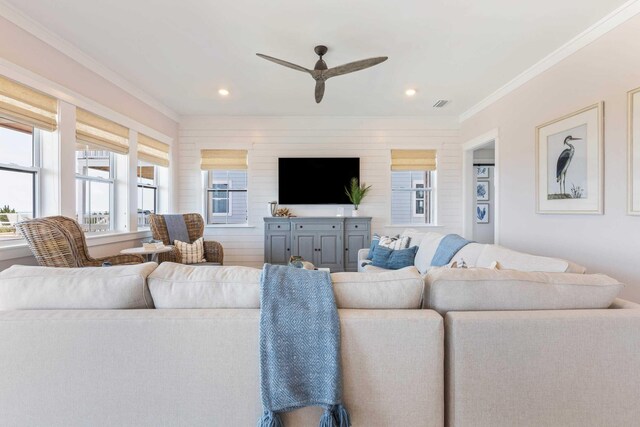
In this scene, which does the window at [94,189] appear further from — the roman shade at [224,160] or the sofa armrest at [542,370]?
the sofa armrest at [542,370]

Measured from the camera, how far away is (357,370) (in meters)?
1.11

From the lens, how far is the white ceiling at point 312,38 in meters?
2.40

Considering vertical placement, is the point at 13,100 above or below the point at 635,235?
above

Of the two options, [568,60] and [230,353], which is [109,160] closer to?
[230,353]

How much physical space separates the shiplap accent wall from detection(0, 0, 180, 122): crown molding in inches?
41.7

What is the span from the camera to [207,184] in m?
5.39

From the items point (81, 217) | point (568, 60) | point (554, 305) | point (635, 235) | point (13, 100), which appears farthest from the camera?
point (81, 217)

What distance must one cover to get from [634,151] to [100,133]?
505 centimetres

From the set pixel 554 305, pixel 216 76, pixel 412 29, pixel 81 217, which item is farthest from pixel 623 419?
pixel 81 217

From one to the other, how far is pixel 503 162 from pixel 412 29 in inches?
91.9

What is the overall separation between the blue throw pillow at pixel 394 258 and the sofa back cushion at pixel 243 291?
2.29 metres

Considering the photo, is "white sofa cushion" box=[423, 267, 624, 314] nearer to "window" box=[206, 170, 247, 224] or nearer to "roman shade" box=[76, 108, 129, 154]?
"roman shade" box=[76, 108, 129, 154]

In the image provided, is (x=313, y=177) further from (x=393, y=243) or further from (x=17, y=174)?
(x=17, y=174)

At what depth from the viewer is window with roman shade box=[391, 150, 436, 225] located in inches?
207
